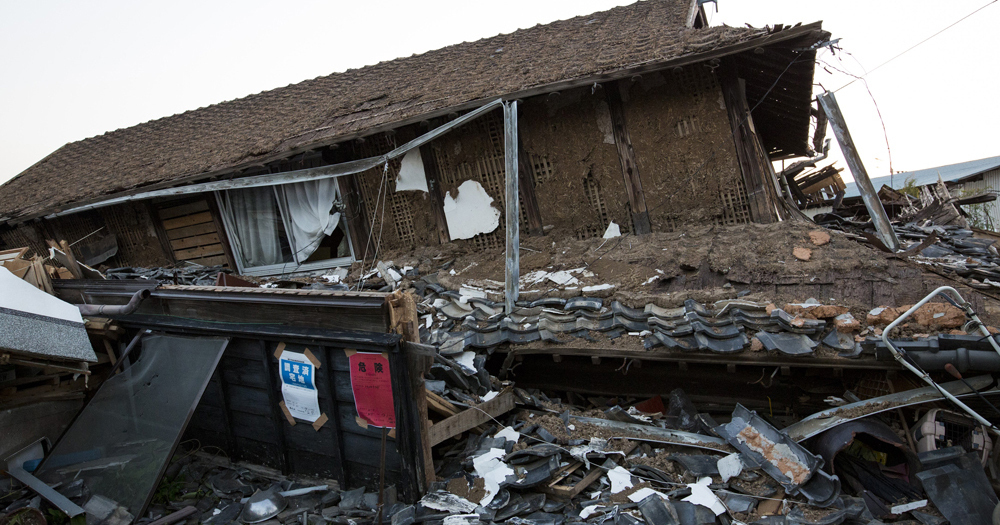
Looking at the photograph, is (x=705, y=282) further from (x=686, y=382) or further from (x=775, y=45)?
(x=775, y=45)

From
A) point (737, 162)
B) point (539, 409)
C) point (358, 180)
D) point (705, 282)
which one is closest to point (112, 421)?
point (539, 409)

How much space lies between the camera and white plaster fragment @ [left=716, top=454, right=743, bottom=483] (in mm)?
4246

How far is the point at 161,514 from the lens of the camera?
14.4ft

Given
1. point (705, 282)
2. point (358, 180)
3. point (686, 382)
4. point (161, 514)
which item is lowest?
point (686, 382)

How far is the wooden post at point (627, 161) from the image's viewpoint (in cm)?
757

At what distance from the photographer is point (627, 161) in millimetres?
7633

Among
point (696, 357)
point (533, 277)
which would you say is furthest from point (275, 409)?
point (696, 357)

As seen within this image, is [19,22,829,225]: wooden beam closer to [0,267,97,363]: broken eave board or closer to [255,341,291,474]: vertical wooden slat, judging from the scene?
[0,267,97,363]: broken eave board

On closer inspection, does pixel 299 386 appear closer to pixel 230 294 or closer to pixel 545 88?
pixel 230 294

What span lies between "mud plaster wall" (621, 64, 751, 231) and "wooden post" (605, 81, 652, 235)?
7cm

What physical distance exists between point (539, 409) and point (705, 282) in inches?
98.1

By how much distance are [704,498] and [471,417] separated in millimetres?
2006

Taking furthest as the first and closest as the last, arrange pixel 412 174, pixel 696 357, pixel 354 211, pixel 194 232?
1. pixel 194 232
2. pixel 354 211
3. pixel 412 174
4. pixel 696 357

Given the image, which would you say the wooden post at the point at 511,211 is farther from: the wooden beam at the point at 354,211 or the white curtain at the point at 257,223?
the white curtain at the point at 257,223
